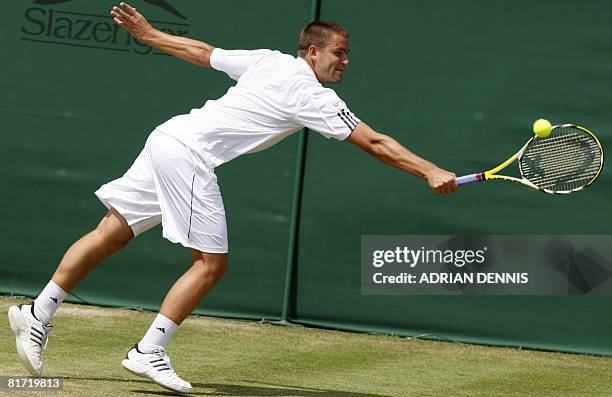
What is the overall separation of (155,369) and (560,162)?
2084mm

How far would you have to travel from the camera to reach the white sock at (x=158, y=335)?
5035mm

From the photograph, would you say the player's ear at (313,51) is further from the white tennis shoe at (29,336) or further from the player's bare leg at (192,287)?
the white tennis shoe at (29,336)

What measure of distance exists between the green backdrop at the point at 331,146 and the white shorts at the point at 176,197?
2.14m

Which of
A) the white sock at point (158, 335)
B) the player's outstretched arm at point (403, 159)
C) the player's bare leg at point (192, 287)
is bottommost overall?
the white sock at point (158, 335)

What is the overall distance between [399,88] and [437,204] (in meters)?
0.72

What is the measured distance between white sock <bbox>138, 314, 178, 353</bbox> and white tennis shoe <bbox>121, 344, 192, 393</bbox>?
2cm

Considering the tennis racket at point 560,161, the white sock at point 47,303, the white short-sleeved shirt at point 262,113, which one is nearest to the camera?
the white short-sleeved shirt at point 262,113

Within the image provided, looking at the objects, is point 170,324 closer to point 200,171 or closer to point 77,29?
point 200,171

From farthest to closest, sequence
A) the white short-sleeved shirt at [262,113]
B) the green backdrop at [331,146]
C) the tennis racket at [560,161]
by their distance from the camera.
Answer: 1. the green backdrop at [331,146]
2. the tennis racket at [560,161]
3. the white short-sleeved shirt at [262,113]

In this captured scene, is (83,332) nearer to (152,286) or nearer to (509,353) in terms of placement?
(152,286)

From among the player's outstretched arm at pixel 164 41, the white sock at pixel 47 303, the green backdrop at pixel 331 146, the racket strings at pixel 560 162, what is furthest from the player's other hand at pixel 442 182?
the green backdrop at pixel 331 146

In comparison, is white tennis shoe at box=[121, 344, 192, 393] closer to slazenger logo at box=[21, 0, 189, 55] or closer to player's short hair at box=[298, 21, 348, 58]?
player's short hair at box=[298, 21, 348, 58]

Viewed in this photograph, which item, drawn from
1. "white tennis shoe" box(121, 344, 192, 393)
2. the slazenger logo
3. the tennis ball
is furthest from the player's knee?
the slazenger logo

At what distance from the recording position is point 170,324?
16.6ft
